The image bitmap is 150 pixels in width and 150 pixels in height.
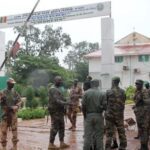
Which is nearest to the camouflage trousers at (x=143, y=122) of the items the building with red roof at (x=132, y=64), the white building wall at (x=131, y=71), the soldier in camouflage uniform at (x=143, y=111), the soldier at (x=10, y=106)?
the soldier in camouflage uniform at (x=143, y=111)

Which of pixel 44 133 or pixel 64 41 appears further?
pixel 64 41

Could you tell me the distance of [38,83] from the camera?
4203 cm

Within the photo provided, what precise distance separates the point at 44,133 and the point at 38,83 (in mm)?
27717

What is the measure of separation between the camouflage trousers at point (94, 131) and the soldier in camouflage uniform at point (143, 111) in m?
1.65

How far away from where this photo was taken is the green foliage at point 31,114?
66.7 feet

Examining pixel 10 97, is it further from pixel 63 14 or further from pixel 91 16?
pixel 63 14

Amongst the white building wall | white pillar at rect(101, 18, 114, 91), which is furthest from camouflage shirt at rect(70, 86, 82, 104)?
the white building wall

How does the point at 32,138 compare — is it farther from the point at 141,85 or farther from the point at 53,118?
the point at 141,85

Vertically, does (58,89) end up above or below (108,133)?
above

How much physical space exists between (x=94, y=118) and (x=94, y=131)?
0.27 m

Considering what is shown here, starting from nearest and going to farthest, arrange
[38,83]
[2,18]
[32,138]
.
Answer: [32,138] → [2,18] → [38,83]

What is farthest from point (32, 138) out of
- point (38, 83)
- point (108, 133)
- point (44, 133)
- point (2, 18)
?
point (38, 83)

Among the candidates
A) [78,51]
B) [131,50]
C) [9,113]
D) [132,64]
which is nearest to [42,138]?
[9,113]

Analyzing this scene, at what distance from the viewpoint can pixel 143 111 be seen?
9844mm
